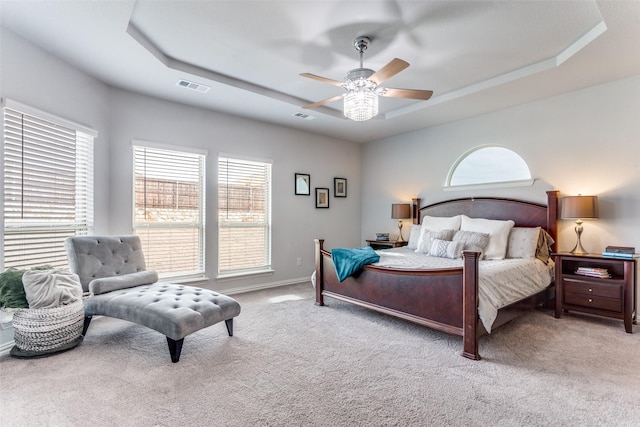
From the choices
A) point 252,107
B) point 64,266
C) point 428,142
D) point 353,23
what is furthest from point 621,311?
point 64,266

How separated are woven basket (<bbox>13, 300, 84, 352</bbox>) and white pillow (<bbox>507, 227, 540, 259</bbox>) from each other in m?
4.49

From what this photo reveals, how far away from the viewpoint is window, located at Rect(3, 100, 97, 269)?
2.62 m

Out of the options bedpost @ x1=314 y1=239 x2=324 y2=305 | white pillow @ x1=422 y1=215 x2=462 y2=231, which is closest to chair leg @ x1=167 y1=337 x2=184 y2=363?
bedpost @ x1=314 y1=239 x2=324 y2=305

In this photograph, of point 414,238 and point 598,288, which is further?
point 414,238

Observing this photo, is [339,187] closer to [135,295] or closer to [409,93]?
[409,93]

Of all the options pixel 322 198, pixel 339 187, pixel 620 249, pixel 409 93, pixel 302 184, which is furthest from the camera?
pixel 339 187

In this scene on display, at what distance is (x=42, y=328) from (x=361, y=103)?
3.10 meters

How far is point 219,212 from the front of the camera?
4.56 metres

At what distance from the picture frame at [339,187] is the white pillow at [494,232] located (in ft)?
7.99

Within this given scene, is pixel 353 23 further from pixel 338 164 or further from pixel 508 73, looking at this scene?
pixel 338 164

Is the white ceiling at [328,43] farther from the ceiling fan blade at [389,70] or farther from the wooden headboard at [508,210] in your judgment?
the wooden headboard at [508,210]

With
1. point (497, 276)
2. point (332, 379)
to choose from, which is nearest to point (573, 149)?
point (497, 276)

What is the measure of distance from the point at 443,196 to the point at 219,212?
3.42 metres

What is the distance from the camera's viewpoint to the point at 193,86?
3621 millimetres
